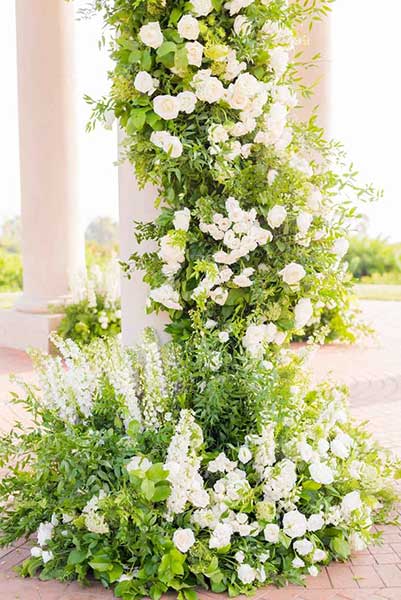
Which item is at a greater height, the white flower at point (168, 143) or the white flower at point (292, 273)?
the white flower at point (168, 143)

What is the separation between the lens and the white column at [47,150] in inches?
431

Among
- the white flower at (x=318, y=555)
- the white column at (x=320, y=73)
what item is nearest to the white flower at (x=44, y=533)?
the white flower at (x=318, y=555)

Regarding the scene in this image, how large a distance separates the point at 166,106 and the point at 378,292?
1446cm

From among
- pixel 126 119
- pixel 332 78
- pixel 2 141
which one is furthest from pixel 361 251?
pixel 126 119

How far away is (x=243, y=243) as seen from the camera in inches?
189

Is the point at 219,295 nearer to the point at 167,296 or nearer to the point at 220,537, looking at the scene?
the point at 167,296

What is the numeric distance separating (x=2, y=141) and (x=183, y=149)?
1007 inches

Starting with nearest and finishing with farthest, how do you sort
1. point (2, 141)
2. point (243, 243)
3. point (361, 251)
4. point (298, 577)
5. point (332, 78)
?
point (298, 577)
point (243, 243)
point (332, 78)
point (361, 251)
point (2, 141)

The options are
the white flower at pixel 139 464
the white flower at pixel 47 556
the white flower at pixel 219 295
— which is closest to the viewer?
the white flower at pixel 139 464

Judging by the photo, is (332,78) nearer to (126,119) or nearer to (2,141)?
(126,119)

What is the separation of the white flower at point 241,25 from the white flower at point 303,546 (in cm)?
289

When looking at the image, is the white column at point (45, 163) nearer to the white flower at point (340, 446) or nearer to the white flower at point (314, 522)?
the white flower at point (340, 446)

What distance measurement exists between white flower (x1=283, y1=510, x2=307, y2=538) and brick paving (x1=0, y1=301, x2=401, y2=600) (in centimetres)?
26

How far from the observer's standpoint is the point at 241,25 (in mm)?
4824
